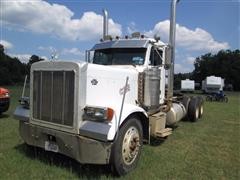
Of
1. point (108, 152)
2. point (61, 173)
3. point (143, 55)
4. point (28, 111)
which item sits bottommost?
point (61, 173)

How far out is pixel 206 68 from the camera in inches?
3494

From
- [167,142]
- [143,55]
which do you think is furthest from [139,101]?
[167,142]

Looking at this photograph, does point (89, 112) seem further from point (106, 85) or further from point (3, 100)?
point (3, 100)

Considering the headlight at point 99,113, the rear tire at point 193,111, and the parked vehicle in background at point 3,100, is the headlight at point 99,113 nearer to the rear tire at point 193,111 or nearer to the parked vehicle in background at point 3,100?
the parked vehicle in background at point 3,100

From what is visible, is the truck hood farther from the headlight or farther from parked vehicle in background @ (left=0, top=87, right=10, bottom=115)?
parked vehicle in background @ (left=0, top=87, right=10, bottom=115)

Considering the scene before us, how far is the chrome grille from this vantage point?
5.08 metres

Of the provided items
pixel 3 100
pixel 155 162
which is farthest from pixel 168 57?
pixel 3 100

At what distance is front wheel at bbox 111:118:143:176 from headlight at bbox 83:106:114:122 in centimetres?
46

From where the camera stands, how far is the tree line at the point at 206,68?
70925 mm

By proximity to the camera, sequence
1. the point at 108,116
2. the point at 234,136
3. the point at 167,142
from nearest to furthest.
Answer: the point at 108,116 → the point at 167,142 → the point at 234,136

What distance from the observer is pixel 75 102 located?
4.99 meters

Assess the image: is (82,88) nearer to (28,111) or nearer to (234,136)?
(28,111)

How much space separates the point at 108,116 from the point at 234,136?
5.95 metres

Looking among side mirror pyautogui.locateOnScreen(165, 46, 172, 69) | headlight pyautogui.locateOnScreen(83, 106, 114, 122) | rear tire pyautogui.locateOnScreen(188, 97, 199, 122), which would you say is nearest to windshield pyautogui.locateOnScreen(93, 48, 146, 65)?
side mirror pyautogui.locateOnScreen(165, 46, 172, 69)
